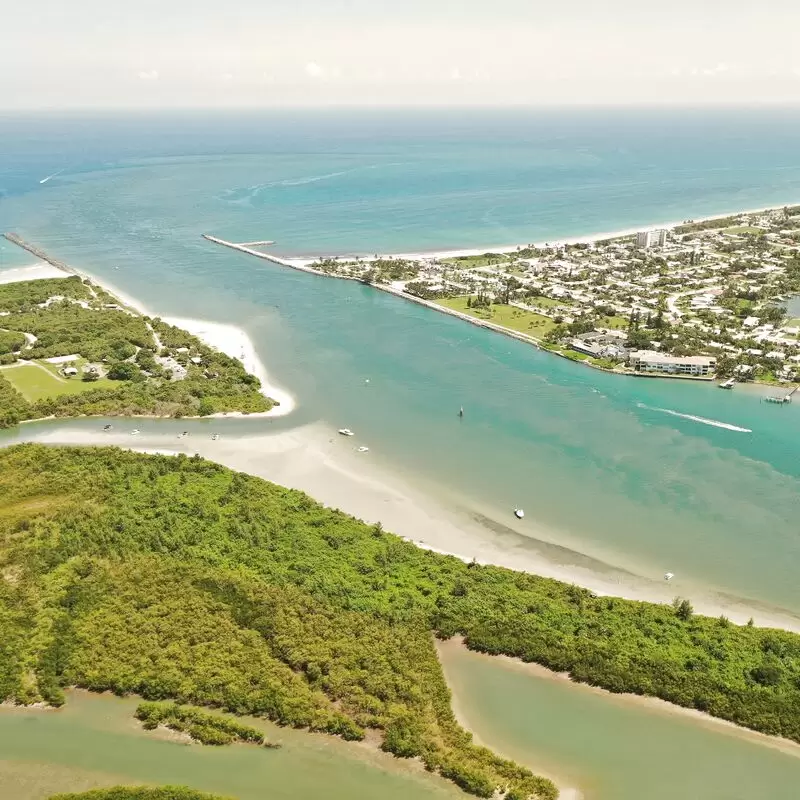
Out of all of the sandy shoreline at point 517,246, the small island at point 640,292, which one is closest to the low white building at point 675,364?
the small island at point 640,292

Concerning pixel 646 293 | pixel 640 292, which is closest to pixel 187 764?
pixel 646 293

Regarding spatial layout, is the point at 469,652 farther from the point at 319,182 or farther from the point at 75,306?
the point at 319,182

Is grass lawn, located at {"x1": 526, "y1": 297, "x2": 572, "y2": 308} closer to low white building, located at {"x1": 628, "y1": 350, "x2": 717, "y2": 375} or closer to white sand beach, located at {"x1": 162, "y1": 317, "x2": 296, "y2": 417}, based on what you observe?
low white building, located at {"x1": 628, "y1": 350, "x2": 717, "y2": 375}

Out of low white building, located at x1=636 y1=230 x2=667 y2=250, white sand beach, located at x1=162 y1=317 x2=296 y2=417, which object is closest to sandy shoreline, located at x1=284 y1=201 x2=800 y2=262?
low white building, located at x1=636 y1=230 x2=667 y2=250

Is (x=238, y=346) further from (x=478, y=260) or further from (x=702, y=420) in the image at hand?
(x=478, y=260)

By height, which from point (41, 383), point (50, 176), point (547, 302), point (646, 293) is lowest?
point (41, 383)

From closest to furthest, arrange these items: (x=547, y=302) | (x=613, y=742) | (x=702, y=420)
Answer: (x=613, y=742), (x=702, y=420), (x=547, y=302)
